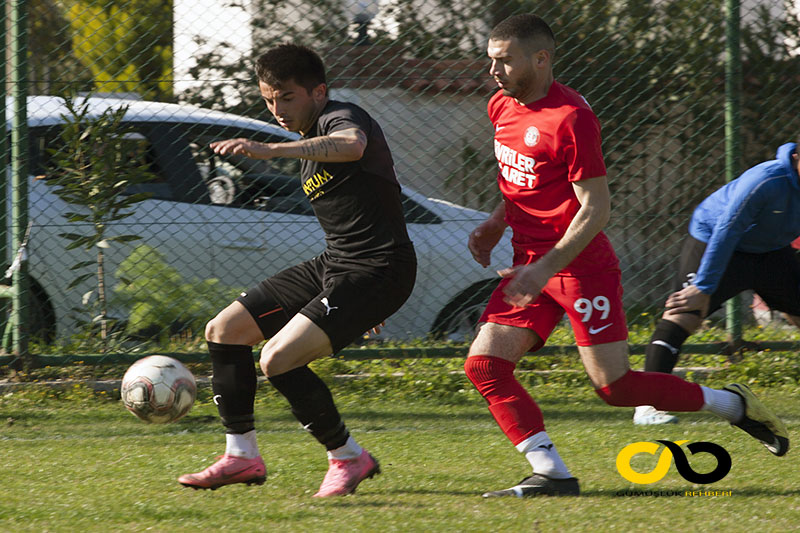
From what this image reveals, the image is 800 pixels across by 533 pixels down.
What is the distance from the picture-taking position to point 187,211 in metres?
6.70

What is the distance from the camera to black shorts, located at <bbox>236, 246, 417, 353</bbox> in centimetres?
398

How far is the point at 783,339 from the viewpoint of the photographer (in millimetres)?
7035

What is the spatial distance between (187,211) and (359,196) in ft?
9.66

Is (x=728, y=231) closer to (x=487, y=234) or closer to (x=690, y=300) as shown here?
(x=690, y=300)

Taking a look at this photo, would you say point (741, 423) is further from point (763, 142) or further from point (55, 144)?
point (55, 144)

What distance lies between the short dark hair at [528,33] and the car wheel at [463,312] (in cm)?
332

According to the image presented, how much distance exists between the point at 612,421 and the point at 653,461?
112cm

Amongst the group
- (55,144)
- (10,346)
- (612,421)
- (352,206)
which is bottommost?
(612,421)

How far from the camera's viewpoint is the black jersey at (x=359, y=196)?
400 centimetres

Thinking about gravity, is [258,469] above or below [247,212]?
below

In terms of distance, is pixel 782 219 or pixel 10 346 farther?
pixel 10 346

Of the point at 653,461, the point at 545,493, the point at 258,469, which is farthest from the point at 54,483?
the point at 653,461

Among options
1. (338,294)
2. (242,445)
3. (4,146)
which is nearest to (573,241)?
(338,294)

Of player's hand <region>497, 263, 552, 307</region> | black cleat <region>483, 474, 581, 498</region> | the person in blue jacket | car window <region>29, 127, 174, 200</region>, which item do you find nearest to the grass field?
black cleat <region>483, 474, 581, 498</region>
